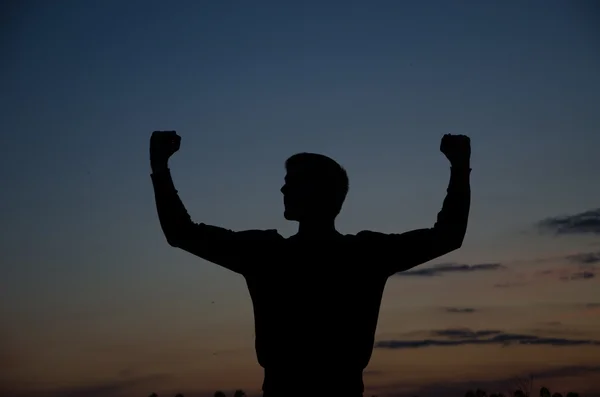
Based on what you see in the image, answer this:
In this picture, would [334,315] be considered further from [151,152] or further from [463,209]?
[151,152]

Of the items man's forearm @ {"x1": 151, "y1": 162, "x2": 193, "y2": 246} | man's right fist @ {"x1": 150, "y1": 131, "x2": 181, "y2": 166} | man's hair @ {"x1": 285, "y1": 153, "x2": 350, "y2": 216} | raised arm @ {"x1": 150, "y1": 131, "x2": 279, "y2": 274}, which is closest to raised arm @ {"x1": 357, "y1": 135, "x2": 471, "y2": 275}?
man's hair @ {"x1": 285, "y1": 153, "x2": 350, "y2": 216}

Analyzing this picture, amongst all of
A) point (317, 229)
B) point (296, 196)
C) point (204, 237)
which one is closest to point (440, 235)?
point (317, 229)

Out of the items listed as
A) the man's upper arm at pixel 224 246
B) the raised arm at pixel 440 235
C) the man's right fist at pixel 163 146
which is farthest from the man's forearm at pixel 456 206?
the man's right fist at pixel 163 146

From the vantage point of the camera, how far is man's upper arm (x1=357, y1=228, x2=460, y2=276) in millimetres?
5219

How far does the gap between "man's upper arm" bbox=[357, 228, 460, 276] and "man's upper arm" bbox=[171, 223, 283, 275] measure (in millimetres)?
596

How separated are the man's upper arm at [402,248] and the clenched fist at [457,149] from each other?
503 millimetres

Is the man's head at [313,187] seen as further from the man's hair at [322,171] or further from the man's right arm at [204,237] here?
the man's right arm at [204,237]

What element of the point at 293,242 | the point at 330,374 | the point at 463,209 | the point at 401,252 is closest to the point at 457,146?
the point at 463,209

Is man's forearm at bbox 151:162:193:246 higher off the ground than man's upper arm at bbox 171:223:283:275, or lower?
higher

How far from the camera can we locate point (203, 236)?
520 centimetres

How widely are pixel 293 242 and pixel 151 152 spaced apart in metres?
1.01

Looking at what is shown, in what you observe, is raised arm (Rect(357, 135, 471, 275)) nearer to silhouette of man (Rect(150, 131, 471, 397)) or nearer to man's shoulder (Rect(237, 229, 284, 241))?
silhouette of man (Rect(150, 131, 471, 397))

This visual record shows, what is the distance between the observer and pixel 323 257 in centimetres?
524

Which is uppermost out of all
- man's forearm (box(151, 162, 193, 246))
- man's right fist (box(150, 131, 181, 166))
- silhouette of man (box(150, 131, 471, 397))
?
man's right fist (box(150, 131, 181, 166))
